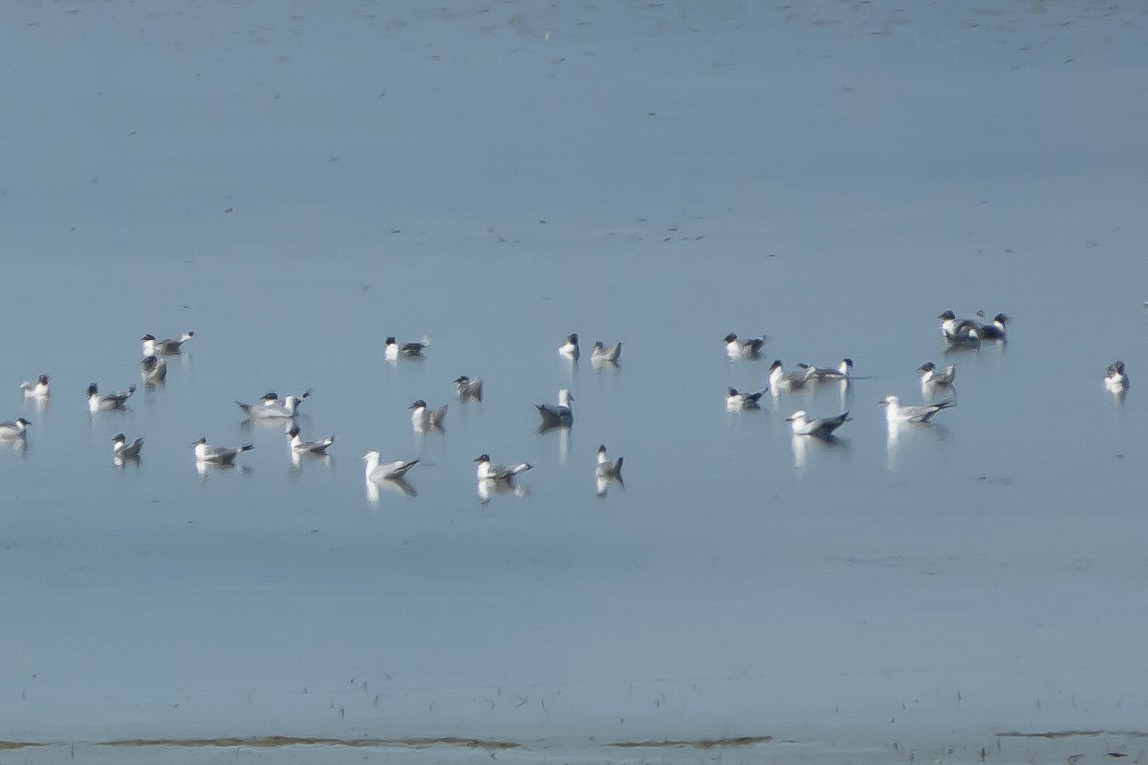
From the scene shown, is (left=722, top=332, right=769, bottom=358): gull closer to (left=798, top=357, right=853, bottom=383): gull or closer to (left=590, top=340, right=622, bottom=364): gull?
(left=798, top=357, right=853, bottom=383): gull

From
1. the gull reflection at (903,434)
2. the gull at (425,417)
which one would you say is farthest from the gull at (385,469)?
the gull reflection at (903,434)

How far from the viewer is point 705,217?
94.6 ft

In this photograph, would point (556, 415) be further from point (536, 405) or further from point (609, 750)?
point (609, 750)

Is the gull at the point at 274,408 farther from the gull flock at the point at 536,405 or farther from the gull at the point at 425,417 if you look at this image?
the gull at the point at 425,417

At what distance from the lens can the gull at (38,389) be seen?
20.0 m

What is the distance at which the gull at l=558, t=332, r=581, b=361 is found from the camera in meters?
21.3

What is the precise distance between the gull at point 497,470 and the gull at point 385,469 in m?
0.55

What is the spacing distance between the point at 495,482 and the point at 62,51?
26512mm

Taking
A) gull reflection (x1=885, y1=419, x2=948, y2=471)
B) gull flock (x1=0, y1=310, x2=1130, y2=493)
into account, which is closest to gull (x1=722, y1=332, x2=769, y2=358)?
gull flock (x1=0, y1=310, x2=1130, y2=493)

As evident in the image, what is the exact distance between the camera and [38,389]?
65.6 ft

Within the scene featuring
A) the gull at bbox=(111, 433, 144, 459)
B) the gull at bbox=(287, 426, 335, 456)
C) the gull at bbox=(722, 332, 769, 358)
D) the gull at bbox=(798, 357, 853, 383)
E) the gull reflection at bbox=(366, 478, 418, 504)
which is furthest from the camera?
the gull at bbox=(722, 332, 769, 358)

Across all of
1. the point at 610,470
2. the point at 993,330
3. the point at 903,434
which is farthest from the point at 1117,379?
the point at 610,470

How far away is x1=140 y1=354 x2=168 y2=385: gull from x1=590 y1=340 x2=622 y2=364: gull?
4298 mm

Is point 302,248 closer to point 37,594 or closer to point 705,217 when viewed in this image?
point 705,217
